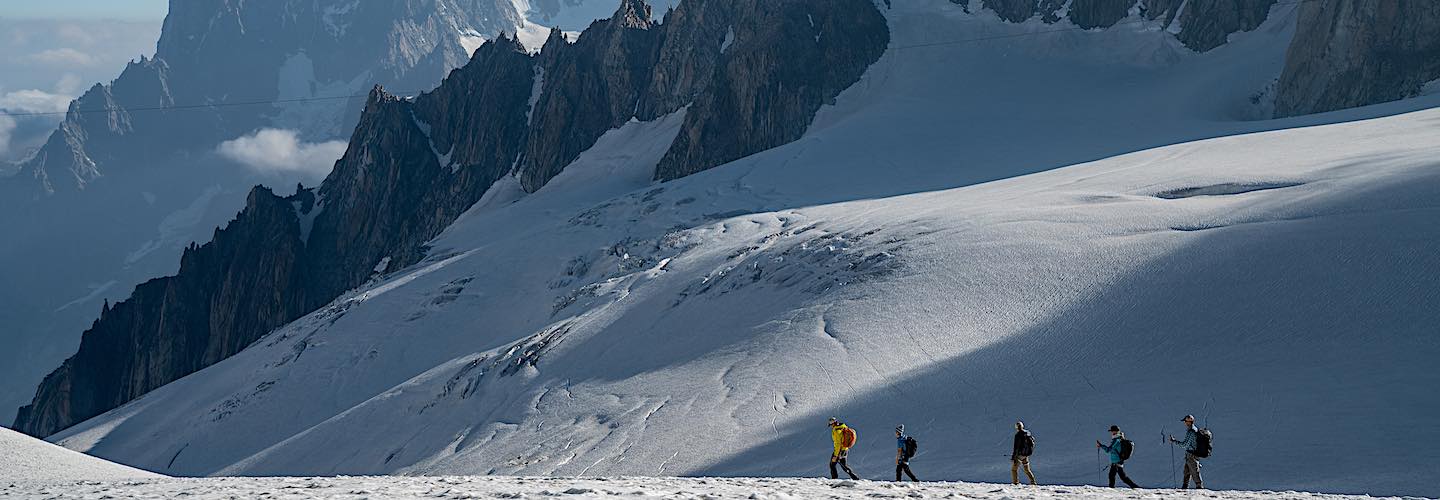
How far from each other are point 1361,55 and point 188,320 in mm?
102971

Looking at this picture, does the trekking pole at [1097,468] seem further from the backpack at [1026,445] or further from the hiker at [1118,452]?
the backpack at [1026,445]

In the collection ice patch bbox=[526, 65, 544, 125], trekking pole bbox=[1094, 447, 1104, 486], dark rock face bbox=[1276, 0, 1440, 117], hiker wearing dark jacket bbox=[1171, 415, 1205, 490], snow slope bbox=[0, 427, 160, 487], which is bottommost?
trekking pole bbox=[1094, 447, 1104, 486]

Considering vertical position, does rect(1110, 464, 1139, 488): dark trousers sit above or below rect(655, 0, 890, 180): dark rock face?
below

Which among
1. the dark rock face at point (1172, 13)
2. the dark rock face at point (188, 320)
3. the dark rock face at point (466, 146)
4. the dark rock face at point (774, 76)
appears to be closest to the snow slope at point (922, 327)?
the dark rock face at point (1172, 13)

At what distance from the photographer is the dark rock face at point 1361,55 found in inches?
2630

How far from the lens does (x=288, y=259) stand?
390 ft

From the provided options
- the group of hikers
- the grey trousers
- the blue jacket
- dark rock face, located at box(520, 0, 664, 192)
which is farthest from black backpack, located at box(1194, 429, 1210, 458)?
dark rock face, located at box(520, 0, 664, 192)

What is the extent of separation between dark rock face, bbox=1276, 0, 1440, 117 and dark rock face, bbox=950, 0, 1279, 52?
52.3ft

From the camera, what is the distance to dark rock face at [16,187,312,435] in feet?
358

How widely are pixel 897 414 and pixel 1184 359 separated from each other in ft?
20.8

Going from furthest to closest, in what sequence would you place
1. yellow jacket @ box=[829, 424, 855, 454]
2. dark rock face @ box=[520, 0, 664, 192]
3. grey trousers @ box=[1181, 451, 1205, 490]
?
dark rock face @ box=[520, 0, 664, 192]
yellow jacket @ box=[829, 424, 855, 454]
grey trousers @ box=[1181, 451, 1205, 490]

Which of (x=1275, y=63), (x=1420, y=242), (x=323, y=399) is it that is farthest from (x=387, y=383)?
(x=1275, y=63)

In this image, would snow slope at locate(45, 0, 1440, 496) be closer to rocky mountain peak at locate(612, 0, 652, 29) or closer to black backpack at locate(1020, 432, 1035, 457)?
black backpack at locate(1020, 432, 1035, 457)

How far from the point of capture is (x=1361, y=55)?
6912 cm
